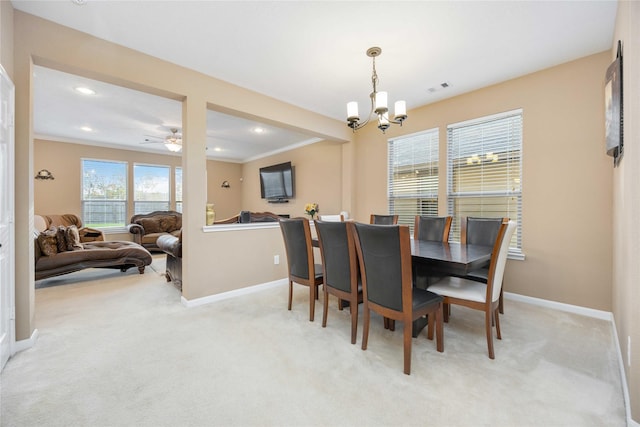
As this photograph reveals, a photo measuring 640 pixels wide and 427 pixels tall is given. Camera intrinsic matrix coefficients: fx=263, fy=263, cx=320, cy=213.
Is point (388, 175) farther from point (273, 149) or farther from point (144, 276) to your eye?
point (144, 276)

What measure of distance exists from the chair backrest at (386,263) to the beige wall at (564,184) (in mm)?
2247

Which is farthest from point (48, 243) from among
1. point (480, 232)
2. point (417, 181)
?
point (480, 232)

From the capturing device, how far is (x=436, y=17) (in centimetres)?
215

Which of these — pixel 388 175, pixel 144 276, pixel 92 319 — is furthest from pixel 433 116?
pixel 144 276

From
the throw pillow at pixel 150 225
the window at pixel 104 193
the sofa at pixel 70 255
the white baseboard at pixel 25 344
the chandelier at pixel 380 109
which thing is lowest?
the white baseboard at pixel 25 344

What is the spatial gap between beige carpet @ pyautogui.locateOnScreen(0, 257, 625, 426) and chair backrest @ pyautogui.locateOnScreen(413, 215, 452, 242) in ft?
2.79

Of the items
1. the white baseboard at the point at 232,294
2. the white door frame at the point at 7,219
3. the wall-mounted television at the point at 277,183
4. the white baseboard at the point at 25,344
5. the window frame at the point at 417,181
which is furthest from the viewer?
the wall-mounted television at the point at 277,183

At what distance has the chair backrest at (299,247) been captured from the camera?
8.22 feet

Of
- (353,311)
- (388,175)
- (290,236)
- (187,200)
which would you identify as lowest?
(353,311)

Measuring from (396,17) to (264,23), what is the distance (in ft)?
3.62

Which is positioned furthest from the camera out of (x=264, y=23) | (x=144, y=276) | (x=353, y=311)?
(x=144, y=276)

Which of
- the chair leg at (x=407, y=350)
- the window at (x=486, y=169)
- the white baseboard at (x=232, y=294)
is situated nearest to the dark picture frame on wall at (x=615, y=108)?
the window at (x=486, y=169)

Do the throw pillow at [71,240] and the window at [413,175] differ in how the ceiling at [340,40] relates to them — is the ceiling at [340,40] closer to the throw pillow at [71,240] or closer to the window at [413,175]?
the window at [413,175]

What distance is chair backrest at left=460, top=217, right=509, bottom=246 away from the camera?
271cm
